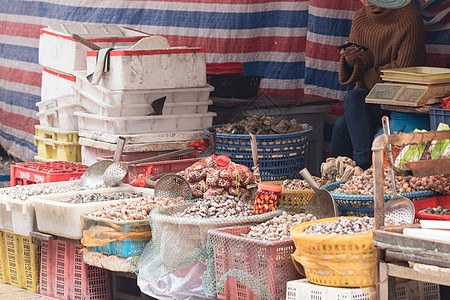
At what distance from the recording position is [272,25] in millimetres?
8266

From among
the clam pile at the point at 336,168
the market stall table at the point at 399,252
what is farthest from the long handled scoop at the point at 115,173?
the market stall table at the point at 399,252

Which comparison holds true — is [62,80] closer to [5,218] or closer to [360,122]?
[5,218]

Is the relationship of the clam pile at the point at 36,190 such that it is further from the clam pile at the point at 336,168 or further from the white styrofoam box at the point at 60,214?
the clam pile at the point at 336,168

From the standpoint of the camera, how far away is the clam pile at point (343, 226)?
4535 mm

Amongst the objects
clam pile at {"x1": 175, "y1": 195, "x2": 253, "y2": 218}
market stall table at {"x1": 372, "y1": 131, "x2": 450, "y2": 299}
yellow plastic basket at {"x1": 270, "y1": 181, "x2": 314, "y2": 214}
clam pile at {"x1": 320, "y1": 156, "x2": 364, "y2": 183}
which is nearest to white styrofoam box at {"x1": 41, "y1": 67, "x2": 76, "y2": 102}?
clam pile at {"x1": 320, "y1": 156, "x2": 364, "y2": 183}

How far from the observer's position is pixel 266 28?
8.30m

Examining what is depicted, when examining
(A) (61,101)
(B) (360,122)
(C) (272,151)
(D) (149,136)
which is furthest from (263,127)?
(A) (61,101)

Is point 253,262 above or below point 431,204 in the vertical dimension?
below

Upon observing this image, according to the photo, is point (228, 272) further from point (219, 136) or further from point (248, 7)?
point (248, 7)

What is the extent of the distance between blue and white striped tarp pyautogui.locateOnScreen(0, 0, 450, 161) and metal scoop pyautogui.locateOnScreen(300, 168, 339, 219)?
98.1 inches

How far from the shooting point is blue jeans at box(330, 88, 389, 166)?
6863 millimetres

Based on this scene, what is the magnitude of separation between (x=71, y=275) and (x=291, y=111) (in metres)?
2.57

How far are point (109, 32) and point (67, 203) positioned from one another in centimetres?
310

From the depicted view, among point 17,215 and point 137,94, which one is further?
point 137,94
